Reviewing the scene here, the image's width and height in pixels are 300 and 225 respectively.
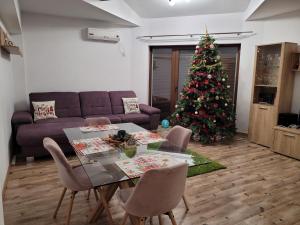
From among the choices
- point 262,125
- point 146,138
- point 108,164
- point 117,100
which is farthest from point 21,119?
point 262,125

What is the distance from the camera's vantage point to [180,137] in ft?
8.15

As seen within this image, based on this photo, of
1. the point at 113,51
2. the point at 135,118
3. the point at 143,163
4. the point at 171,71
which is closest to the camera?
the point at 143,163

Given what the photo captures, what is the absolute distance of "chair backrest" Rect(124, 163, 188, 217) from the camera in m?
1.46

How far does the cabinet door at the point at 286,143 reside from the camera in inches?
152

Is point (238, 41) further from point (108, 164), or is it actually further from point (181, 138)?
point (108, 164)

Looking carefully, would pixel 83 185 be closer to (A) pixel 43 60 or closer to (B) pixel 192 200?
(B) pixel 192 200

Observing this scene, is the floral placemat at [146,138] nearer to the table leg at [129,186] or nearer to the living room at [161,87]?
the table leg at [129,186]

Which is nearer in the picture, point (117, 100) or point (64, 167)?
point (64, 167)

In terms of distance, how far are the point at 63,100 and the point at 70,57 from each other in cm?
99

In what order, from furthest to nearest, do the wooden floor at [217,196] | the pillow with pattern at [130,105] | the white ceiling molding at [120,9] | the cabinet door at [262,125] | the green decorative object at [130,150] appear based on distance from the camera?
the pillow with pattern at [130,105]
the cabinet door at [262,125]
the white ceiling molding at [120,9]
the wooden floor at [217,196]
the green decorative object at [130,150]

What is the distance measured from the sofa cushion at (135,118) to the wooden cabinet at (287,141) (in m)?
2.43

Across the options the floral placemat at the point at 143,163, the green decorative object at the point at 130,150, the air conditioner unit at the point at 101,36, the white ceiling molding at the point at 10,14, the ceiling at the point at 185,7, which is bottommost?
the floral placemat at the point at 143,163

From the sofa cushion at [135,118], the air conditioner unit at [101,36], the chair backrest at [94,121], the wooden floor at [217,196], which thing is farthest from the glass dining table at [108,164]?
the air conditioner unit at [101,36]

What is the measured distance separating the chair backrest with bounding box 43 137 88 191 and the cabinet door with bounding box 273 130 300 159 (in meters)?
3.51
